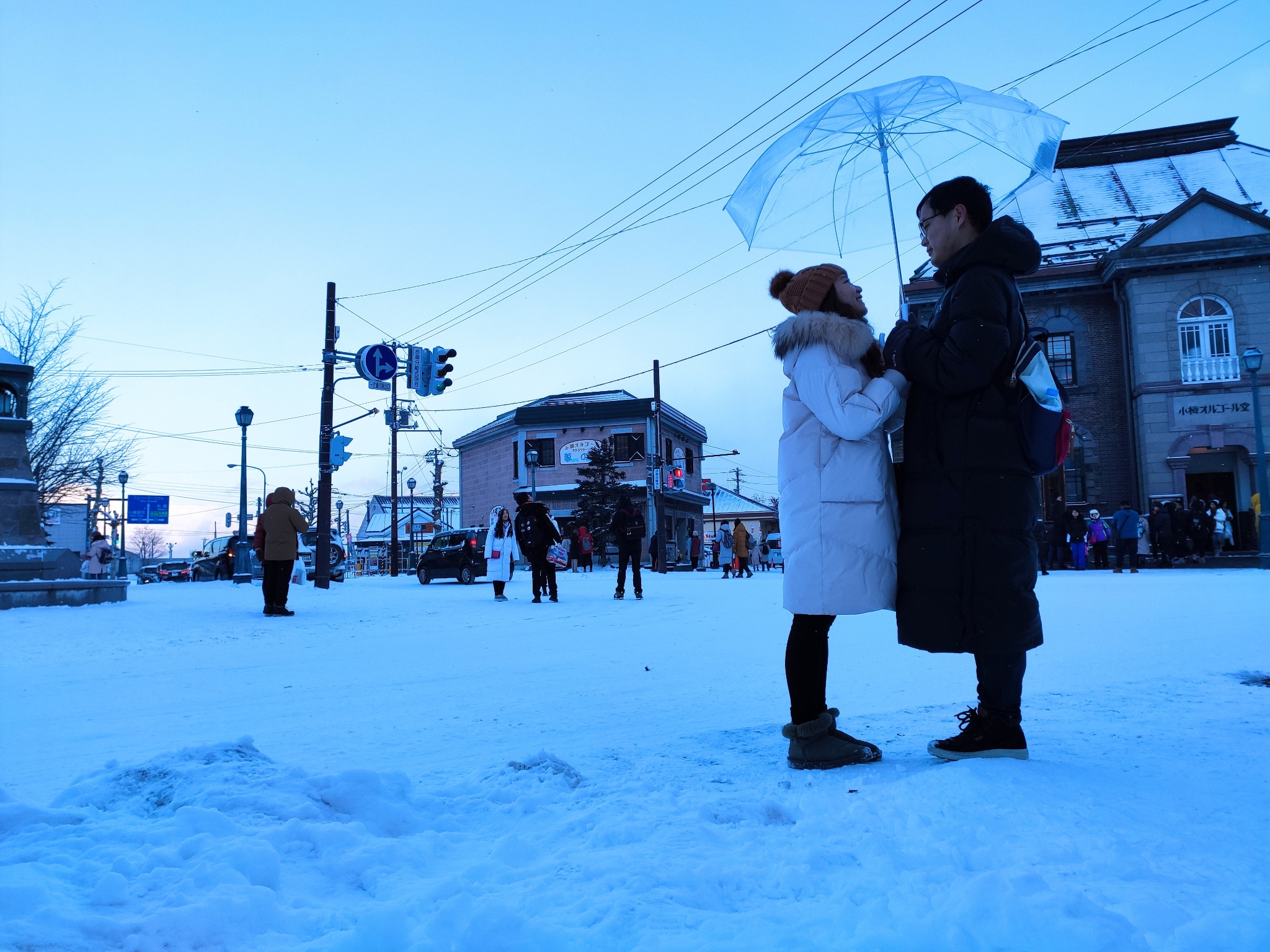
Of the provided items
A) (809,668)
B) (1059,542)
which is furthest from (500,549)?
(1059,542)

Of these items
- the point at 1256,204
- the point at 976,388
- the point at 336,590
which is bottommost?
the point at 336,590

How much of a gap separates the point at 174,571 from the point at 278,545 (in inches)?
1381

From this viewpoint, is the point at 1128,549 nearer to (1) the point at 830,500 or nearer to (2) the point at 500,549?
(2) the point at 500,549

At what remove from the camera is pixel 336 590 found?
1758cm

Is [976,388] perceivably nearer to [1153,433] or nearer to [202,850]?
[202,850]

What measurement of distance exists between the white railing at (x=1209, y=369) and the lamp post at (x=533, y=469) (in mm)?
24052

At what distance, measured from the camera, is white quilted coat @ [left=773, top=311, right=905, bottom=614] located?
2.69m

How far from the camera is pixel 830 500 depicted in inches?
108

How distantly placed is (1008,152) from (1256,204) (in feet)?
94.2

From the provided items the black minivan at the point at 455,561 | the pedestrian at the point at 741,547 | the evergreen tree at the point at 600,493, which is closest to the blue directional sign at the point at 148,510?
the evergreen tree at the point at 600,493

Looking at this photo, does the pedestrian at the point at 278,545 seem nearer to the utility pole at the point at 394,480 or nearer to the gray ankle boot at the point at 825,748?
the gray ankle boot at the point at 825,748

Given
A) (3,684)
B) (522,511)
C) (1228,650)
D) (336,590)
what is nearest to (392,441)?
(336,590)

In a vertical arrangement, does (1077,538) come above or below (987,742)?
above

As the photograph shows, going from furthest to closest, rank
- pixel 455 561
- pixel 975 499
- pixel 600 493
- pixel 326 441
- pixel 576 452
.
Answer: pixel 576 452, pixel 600 493, pixel 455 561, pixel 326 441, pixel 975 499
